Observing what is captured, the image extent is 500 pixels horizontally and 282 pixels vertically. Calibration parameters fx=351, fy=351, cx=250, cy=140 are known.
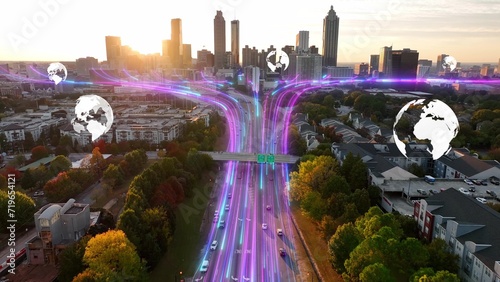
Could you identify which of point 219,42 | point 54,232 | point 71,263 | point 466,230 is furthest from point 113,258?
point 219,42

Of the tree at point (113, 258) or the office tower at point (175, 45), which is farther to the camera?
the office tower at point (175, 45)

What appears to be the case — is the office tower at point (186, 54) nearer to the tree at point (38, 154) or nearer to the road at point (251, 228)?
the tree at point (38, 154)

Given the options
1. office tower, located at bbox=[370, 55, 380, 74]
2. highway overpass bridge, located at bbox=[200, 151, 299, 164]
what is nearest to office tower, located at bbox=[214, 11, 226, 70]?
office tower, located at bbox=[370, 55, 380, 74]

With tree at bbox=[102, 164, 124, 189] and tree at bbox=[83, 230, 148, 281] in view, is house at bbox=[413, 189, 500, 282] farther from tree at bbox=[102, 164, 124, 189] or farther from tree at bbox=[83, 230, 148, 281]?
tree at bbox=[102, 164, 124, 189]

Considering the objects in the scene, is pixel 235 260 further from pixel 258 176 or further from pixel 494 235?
pixel 258 176

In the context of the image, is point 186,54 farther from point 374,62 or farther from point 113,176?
point 113,176

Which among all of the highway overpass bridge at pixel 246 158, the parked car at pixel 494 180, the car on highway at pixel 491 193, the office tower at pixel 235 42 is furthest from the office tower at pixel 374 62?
the car on highway at pixel 491 193
